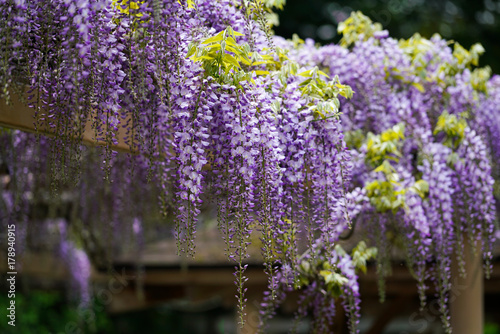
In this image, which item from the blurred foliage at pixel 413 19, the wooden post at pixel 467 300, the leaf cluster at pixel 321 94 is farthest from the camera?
the blurred foliage at pixel 413 19

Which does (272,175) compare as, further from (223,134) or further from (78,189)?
(78,189)

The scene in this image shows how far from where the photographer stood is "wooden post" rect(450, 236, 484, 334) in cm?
364

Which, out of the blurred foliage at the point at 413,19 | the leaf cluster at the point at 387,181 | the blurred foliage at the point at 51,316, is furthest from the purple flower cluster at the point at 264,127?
the blurred foliage at the point at 51,316

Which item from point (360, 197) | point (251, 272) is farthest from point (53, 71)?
point (251, 272)

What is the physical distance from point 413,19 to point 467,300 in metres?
4.43

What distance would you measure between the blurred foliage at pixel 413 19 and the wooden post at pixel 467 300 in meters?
3.70

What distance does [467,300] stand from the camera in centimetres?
366

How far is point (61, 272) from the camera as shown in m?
7.18

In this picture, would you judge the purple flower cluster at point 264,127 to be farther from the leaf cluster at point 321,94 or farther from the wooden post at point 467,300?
the wooden post at point 467,300

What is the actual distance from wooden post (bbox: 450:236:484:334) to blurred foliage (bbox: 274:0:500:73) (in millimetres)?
3702

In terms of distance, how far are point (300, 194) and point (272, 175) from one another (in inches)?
9.3

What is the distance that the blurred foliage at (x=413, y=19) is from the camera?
6930mm

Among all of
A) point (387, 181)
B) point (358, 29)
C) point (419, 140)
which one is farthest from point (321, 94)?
point (358, 29)

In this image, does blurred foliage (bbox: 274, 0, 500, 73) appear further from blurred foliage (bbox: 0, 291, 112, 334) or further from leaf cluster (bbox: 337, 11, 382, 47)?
blurred foliage (bbox: 0, 291, 112, 334)
